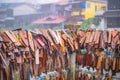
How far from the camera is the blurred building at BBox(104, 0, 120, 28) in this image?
76.5 feet

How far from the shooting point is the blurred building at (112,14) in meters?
23.3

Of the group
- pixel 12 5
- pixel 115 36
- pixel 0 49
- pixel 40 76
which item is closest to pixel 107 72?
pixel 115 36

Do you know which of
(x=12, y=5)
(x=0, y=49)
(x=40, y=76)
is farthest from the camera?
(x=12, y=5)

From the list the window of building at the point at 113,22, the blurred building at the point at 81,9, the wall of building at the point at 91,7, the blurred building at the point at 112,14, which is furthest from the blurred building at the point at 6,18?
the window of building at the point at 113,22

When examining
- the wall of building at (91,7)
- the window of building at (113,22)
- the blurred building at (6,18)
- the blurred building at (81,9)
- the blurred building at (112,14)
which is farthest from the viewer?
the wall of building at (91,7)

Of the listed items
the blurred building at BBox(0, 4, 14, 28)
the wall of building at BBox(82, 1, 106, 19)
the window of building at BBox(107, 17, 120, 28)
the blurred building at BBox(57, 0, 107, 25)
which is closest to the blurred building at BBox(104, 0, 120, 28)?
the window of building at BBox(107, 17, 120, 28)

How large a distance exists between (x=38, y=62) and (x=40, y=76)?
14.5 inches

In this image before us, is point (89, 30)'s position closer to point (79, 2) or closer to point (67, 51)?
point (67, 51)

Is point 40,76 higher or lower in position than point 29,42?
lower

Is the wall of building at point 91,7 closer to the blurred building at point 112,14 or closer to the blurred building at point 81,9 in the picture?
the blurred building at point 81,9

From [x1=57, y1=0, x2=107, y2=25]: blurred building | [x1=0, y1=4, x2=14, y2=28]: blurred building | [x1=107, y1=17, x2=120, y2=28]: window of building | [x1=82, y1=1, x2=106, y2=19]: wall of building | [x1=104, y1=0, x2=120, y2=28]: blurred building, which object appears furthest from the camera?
[x1=82, y1=1, x2=106, y2=19]: wall of building

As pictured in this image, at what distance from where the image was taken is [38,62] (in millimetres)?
5172

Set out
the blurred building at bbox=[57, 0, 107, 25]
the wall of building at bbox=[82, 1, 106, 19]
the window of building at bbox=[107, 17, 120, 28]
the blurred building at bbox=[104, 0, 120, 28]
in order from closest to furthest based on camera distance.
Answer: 1. the window of building at bbox=[107, 17, 120, 28]
2. the blurred building at bbox=[104, 0, 120, 28]
3. the blurred building at bbox=[57, 0, 107, 25]
4. the wall of building at bbox=[82, 1, 106, 19]

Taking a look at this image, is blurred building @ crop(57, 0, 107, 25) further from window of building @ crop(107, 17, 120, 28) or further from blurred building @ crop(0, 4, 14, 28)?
window of building @ crop(107, 17, 120, 28)
